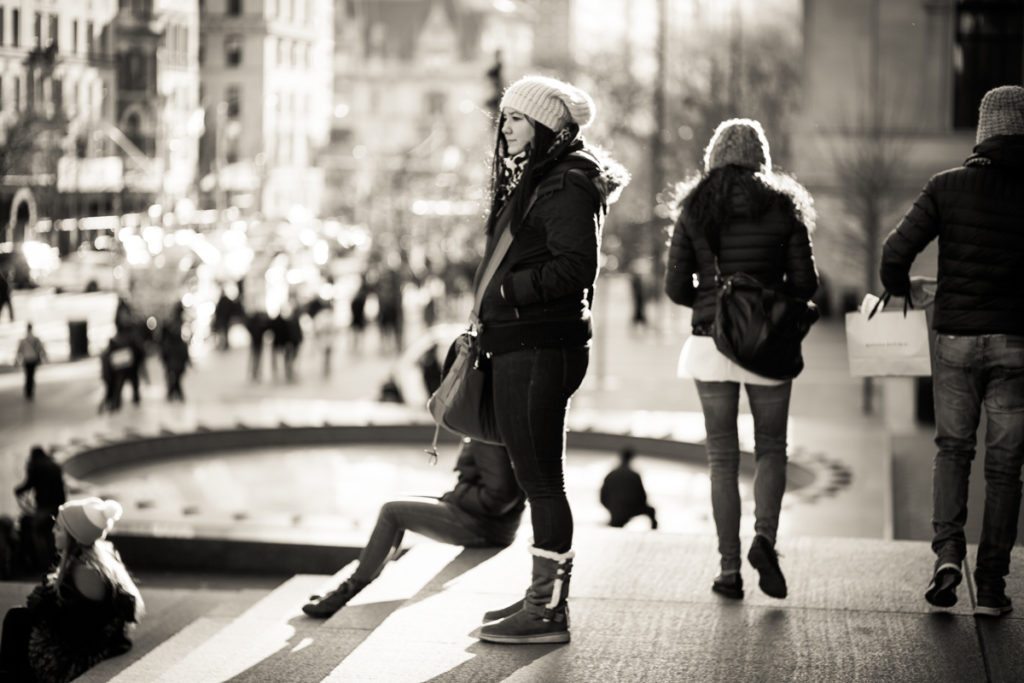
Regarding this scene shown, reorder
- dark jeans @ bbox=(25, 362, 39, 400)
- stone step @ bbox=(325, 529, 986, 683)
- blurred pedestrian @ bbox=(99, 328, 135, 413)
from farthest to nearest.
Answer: blurred pedestrian @ bbox=(99, 328, 135, 413) < dark jeans @ bbox=(25, 362, 39, 400) < stone step @ bbox=(325, 529, 986, 683)

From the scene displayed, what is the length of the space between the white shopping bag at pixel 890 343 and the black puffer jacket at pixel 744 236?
31cm

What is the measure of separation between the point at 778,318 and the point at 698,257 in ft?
1.28

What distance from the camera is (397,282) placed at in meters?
39.2

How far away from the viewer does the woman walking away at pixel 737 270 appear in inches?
245

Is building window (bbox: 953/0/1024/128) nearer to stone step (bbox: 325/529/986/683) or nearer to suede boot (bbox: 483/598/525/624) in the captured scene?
stone step (bbox: 325/529/986/683)

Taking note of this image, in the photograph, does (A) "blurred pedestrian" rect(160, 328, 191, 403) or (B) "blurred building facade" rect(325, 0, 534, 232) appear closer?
(A) "blurred pedestrian" rect(160, 328, 191, 403)

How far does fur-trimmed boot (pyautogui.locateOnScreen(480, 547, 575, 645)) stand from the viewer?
18.6ft

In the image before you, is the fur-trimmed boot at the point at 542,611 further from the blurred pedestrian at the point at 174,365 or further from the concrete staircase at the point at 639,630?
the blurred pedestrian at the point at 174,365

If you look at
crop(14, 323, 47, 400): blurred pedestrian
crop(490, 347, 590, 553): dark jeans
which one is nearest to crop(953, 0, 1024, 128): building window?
crop(14, 323, 47, 400): blurred pedestrian

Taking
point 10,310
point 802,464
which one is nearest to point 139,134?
point 10,310

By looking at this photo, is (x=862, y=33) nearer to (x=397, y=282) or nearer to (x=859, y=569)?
(x=397, y=282)

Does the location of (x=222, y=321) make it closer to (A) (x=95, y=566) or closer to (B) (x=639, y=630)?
(A) (x=95, y=566)

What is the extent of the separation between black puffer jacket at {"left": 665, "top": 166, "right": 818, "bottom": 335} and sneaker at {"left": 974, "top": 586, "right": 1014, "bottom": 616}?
1.29m

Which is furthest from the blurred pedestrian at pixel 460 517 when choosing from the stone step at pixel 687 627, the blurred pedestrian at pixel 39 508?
the blurred pedestrian at pixel 39 508
